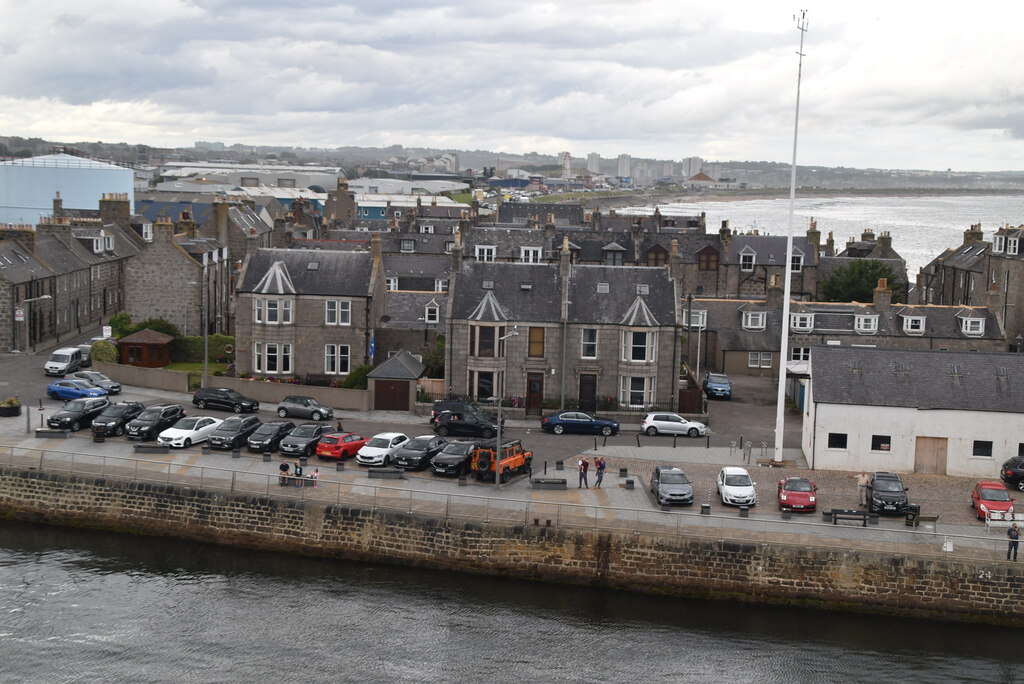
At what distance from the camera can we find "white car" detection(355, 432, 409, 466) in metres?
45.6

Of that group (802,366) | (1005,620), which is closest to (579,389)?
(802,366)

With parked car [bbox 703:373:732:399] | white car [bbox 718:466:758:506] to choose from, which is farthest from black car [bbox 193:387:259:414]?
parked car [bbox 703:373:732:399]

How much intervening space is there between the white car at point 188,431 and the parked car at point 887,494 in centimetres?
2724

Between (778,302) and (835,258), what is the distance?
1097 inches

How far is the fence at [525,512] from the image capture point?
37.8 m

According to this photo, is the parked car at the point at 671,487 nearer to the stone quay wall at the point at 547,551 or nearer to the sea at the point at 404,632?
the stone quay wall at the point at 547,551

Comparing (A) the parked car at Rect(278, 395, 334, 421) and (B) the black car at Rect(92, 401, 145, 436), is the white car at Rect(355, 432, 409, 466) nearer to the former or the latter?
(A) the parked car at Rect(278, 395, 334, 421)

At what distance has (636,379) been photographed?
186 ft

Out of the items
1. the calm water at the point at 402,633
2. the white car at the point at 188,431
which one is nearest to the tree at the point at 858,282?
the calm water at the point at 402,633

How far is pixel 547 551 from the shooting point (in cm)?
3900

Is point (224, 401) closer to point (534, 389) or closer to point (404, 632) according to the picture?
point (534, 389)

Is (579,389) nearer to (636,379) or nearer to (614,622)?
(636,379)

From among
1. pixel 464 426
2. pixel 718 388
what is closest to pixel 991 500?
pixel 464 426

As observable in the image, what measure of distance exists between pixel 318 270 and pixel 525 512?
89.2ft
